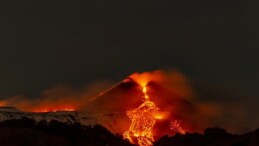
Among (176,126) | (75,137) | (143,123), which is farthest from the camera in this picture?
(143,123)

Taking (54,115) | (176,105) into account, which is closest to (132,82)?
(176,105)

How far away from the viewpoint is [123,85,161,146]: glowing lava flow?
10353 cm

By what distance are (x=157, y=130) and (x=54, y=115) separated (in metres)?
21.3

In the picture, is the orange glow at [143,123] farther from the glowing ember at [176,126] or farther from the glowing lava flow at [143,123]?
the glowing ember at [176,126]

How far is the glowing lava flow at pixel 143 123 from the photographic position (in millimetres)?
103525

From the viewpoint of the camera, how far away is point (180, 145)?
67312 millimetres

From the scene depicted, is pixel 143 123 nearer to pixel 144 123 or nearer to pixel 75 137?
pixel 144 123

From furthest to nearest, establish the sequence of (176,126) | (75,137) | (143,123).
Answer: (143,123), (176,126), (75,137)

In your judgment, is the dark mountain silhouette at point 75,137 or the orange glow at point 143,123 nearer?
the dark mountain silhouette at point 75,137

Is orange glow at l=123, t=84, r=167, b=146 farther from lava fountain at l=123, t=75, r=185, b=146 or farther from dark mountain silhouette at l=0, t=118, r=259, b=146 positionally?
dark mountain silhouette at l=0, t=118, r=259, b=146

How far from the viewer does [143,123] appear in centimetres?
11544

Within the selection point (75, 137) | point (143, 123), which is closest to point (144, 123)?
point (143, 123)

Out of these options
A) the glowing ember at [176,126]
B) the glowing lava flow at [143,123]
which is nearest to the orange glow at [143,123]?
the glowing lava flow at [143,123]

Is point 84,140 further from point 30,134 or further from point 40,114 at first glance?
point 40,114
